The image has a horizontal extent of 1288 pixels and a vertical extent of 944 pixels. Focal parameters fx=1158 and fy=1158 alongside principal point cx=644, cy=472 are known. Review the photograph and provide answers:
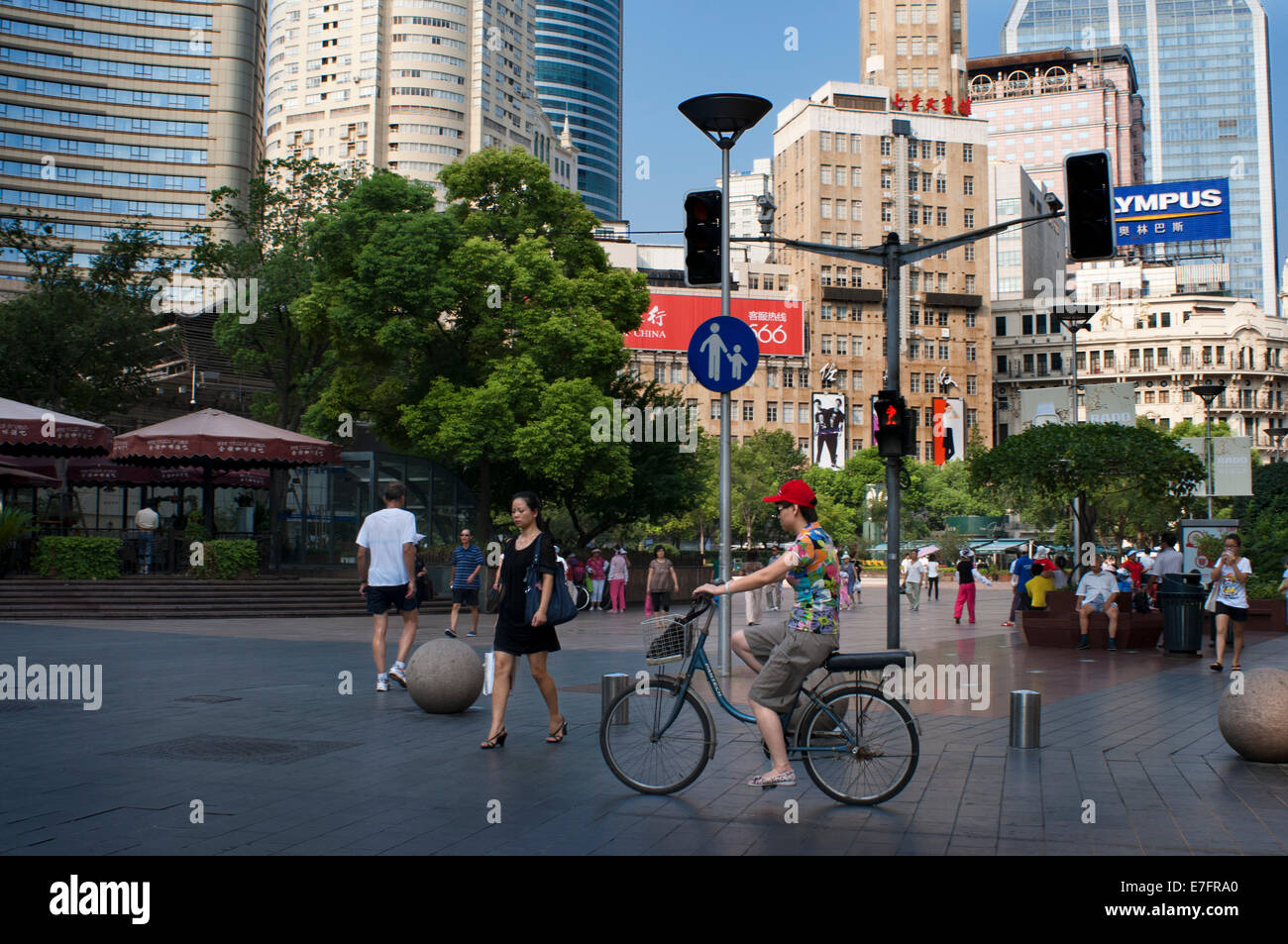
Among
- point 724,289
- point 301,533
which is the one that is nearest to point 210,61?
point 301,533

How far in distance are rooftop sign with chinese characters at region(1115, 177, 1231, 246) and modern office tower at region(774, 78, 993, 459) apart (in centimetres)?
7171

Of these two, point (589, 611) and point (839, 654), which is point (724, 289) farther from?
point (589, 611)

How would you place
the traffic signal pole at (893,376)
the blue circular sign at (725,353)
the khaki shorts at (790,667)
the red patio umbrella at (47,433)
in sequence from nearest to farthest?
1. the khaki shorts at (790,667)
2. the blue circular sign at (725,353)
3. the traffic signal pole at (893,376)
4. the red patio umbrella at (47,433)

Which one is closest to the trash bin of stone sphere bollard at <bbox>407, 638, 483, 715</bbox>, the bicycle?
stone sphere bollard at <bbox>407, 638, 483, 715</bbox>

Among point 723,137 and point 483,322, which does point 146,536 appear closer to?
point 483,322

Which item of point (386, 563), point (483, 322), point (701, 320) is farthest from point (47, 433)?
point (701, 320)

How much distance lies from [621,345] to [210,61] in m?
84.4

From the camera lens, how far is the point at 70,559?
24.4 metres

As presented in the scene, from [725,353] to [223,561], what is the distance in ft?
59.5

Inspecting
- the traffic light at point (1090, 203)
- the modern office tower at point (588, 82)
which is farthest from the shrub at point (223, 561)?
the modern office tower at point (588, 82)

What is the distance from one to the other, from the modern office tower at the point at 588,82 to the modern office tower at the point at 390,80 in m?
37.9

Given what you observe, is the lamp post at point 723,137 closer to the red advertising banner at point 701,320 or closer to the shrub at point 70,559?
the shrub at point 70,559

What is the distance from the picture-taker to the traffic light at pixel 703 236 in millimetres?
11664
